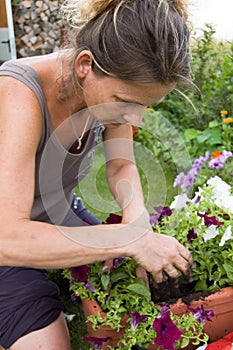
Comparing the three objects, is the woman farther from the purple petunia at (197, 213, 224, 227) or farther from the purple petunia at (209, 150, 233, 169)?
the purple petunia at (209, 150, 233, 169)

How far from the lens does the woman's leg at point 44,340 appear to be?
5.08 feet

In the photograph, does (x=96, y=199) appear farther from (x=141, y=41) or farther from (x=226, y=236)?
(x=141, y=41)

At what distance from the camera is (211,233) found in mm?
1544

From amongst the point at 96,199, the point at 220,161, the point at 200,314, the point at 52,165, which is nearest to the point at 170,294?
the point at 200,314

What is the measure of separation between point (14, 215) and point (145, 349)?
515 millimetres

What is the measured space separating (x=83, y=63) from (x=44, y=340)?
0.80 m

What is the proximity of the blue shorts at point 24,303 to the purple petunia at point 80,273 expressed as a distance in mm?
149

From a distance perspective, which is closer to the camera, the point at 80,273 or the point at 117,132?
the point at 80,273

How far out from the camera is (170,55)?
130 cm

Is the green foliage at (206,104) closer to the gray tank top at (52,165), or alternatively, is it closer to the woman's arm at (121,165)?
the woman's arm at (121,165)

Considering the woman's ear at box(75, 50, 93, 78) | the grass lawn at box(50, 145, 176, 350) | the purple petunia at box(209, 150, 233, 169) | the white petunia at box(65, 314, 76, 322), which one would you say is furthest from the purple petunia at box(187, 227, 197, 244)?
the purple petunia at box(209, 150, 233, 169)

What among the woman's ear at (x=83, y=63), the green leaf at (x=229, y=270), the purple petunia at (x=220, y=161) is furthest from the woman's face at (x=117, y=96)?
the purple petunia at (x=220, y=161)

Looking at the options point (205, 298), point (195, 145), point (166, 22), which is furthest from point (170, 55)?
point (195, 145)

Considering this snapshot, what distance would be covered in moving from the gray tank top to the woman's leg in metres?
0.38
